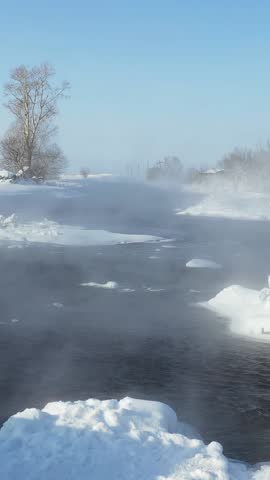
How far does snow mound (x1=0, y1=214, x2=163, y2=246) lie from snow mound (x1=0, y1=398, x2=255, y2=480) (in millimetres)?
21503

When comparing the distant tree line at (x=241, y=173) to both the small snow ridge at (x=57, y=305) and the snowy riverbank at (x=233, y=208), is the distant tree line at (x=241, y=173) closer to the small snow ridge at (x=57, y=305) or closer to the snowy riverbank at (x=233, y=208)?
the snowy riverbank at (x=233, y=208)

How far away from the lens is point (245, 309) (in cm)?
1596

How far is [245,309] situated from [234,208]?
37.4m

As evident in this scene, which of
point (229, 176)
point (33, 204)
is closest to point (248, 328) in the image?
point (33, 204)

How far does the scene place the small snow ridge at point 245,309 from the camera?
573 inches

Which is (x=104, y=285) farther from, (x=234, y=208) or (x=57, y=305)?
(x=234, y=208)

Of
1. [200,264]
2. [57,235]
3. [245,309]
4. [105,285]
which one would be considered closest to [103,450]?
[245,309]

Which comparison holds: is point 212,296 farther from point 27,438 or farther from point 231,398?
point 27,438

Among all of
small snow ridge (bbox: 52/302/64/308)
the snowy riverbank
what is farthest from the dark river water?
the snowy riverbank

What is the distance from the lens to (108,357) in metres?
12.8

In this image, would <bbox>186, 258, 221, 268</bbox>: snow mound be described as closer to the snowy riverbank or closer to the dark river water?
the dark river water

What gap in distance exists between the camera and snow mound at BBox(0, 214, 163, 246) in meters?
30.5

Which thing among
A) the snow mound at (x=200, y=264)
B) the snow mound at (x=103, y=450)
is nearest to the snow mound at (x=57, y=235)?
the snow mound at (x=200, y=264)

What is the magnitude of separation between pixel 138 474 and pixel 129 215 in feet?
132
